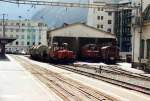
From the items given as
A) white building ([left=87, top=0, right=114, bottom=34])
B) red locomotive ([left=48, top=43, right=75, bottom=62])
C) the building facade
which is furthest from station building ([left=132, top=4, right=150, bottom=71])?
white building ([left=87, top=0, right=114, bottom=34])

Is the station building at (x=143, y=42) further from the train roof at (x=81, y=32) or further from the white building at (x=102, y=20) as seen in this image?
the white building at (x=102, y=20)

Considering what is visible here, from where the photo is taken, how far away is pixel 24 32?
6688 inches

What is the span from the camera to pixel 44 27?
546ft

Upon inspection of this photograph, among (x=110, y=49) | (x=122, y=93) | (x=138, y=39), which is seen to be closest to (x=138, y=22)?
(x=138, y=39)

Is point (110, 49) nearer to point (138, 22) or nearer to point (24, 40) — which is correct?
point (138, 22)

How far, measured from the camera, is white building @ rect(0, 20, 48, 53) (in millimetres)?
165625

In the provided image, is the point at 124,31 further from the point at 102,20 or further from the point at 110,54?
the point at 110,54

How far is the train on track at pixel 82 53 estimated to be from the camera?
61.1 meters

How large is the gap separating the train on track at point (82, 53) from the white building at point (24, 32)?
90.2 meters

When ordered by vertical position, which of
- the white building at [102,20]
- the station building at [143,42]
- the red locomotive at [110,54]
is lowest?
the red locomotive at [110,54]

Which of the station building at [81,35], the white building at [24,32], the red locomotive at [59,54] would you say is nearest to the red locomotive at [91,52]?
the red locomotive at [59,54]

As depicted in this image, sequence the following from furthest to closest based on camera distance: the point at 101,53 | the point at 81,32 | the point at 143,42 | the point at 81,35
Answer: the point at 81,32 < the point at 81,35 < the point at 101,53 < the point at 143,42

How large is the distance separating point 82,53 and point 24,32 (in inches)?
3915

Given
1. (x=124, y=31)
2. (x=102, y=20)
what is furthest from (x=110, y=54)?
(x=102, y=20)
